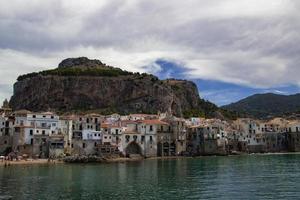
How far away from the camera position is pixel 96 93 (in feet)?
536

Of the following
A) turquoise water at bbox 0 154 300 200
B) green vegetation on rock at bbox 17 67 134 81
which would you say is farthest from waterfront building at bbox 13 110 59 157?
green vegetation on rock at bbox 17 67 134 81

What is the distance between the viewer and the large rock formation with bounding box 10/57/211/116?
158m

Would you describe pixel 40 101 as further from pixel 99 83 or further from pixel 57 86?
pixel 99 83

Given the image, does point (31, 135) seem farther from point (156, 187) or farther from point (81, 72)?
point (81, 72)

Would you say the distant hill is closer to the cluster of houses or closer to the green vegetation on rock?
the green vegetation on rock

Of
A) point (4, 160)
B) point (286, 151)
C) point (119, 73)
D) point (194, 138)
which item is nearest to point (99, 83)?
point (119, 73)

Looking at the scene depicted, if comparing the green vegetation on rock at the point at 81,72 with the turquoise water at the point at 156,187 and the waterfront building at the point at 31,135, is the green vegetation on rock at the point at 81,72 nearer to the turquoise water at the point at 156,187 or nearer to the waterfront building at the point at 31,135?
the waterfront building at the point at 31,135

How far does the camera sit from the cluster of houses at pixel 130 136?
90000mm

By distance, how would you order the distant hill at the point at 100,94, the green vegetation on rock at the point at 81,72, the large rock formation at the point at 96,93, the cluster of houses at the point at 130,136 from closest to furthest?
the cluster of houses at the point at 130,136, the distant hill at the point at 100,94, the large rock formation at the point at 96,93, the green vegetation on rock at the point at 81,72

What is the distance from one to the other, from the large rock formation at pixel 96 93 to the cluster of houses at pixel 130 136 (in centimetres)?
3232

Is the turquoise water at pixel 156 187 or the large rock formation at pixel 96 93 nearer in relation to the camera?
the turquoise water at pixel 156 187

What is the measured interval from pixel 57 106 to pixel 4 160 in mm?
80153

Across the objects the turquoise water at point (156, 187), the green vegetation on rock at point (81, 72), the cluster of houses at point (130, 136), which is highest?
the green vegetation on rock at point (81, 72)

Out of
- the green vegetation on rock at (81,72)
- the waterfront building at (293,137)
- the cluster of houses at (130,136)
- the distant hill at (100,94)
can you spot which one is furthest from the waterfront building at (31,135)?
the green vegetation on rock at (81,72)
